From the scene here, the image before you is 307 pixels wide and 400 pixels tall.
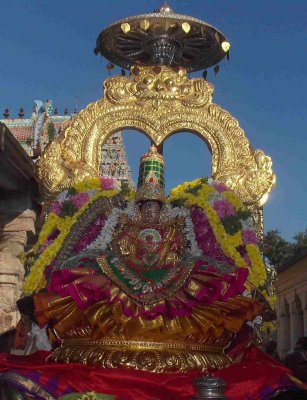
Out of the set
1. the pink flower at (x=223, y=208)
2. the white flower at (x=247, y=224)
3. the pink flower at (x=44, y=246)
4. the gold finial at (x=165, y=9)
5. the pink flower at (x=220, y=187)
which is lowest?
the pink flower at (x=44, y=246)

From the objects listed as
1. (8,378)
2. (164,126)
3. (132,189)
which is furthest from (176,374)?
(164,126)

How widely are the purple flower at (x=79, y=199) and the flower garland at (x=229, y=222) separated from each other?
2.99 feet

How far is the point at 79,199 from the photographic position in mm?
6258

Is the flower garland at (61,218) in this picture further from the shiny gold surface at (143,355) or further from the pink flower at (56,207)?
the shiny gold surface at (143,355)

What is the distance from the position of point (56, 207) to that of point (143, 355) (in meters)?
2.20

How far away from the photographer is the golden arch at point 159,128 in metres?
6.81

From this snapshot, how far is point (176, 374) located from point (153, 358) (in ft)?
0.97

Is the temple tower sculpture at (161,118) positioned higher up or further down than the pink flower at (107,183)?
higher up

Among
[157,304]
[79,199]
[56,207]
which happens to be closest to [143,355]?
[157,304]

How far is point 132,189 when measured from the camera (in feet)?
21.3

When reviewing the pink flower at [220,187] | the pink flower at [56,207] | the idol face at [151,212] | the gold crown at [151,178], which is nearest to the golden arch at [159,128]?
the pink flower at [220,187]

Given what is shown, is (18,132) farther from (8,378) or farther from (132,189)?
(8,378)

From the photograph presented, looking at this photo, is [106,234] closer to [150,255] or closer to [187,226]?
[150,255]

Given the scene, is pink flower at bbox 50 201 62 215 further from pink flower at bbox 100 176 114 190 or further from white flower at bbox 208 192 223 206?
white flower at bbox 208 192 223 206
